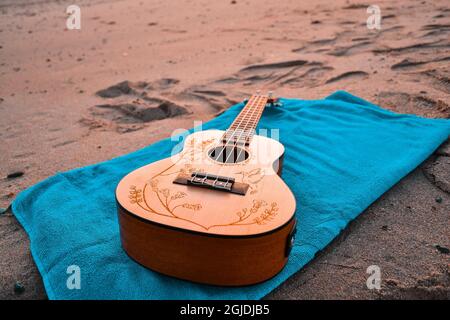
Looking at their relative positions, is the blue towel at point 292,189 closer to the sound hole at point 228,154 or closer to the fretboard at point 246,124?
the fretboard at point 246,124

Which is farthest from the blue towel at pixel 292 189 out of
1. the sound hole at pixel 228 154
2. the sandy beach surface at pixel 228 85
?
the sound hole at pixel 228 154

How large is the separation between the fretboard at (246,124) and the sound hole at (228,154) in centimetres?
5

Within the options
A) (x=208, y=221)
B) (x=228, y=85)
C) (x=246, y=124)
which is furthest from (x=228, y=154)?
(x=228, y=85)

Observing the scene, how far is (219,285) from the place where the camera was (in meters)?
1.62

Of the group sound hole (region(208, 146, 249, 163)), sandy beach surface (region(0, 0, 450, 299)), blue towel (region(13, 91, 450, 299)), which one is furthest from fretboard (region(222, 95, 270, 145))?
sandy beach surface (region(0, 0, 450, 299))

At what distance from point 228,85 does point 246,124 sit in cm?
168

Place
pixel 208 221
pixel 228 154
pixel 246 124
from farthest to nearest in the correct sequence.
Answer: pixel 246 124 < pixel 228 154 < pixel 208 221

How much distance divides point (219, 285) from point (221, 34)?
4.49m

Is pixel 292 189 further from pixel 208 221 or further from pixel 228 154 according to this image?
pixel 208 221

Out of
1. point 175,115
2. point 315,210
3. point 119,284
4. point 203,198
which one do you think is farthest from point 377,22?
point 119,284

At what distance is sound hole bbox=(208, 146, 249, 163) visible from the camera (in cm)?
214

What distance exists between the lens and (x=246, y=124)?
8.05 ft
